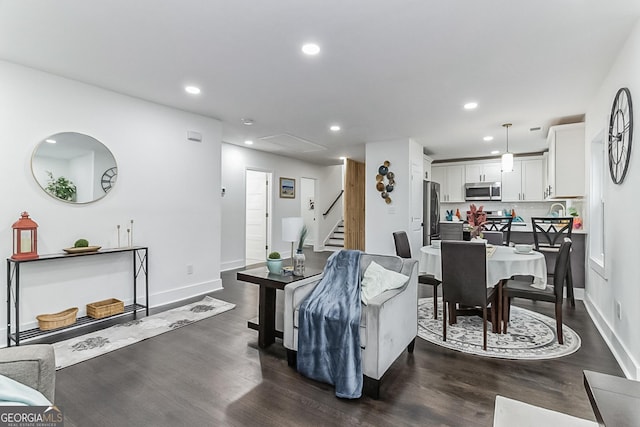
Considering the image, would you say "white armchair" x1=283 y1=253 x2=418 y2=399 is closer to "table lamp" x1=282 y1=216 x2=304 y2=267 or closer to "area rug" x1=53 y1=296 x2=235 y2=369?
"table lamp" x1=282 y1=216 x2=304 y2=267

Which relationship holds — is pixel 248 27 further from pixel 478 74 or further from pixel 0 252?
pixel 0 252

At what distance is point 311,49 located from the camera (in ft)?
8.66

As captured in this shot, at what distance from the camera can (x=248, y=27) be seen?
7.64 ft

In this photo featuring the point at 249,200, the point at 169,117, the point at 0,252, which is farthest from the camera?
the point at 249,200

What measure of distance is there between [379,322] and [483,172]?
274 inches

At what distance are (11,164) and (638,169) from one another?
523 centimetres

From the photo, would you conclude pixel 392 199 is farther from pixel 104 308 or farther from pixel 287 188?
pixel 104 308

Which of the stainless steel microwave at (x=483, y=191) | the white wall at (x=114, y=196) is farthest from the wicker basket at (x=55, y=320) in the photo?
the stainless steel microwave at (x=483, y=191)

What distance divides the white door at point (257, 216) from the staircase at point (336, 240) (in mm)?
2418

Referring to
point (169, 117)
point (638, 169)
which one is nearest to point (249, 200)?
point (169, 117)

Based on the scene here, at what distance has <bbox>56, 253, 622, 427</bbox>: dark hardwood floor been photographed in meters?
1.88

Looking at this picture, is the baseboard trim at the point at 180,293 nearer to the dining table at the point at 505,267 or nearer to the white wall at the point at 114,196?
the white wall at the point at 114,196

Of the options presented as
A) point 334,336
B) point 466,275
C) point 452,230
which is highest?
point 452,230

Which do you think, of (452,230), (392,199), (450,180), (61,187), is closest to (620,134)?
(392,199)
